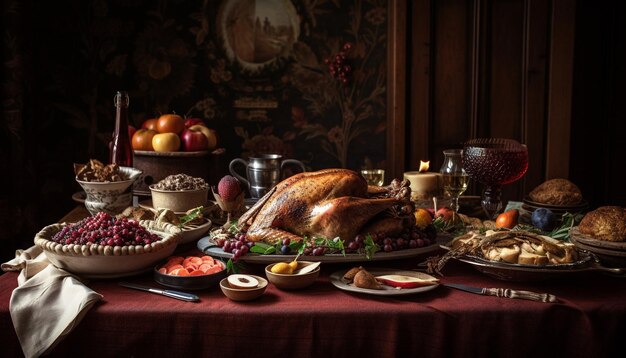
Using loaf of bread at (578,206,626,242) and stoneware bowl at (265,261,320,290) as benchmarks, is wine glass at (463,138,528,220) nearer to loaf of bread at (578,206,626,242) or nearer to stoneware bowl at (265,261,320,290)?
loaf of bread at (578,206,626,242)

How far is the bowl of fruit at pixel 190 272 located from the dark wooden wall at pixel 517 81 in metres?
2.69

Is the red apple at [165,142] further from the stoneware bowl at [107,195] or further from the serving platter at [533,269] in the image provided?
the serving platter at [533,269]

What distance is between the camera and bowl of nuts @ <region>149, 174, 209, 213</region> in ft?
6.65

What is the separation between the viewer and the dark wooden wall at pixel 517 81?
12.9ft

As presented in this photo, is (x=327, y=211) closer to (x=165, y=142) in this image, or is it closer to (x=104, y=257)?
(x=104, y=257)

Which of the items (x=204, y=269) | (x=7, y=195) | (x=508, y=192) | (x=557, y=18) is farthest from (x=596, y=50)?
(x=7, y=195)

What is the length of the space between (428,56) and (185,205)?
8.17 ft

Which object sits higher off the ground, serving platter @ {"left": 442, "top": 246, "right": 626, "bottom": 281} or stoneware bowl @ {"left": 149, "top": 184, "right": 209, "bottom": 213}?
stoneware bowl @ {"left": 149, "top": 184, "right": 209, "bottom": 213}

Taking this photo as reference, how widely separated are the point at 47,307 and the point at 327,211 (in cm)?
Result: 73

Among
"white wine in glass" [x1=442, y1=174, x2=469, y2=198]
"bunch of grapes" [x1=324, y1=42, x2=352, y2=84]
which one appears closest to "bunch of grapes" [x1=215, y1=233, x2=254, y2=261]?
"white wine in glass" [x1=442, y1=174, x2=469, y2=198]

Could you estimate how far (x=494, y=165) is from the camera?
1982 mm

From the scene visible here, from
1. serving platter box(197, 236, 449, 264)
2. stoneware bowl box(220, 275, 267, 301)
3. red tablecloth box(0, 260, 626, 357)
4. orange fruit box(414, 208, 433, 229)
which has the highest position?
orange fruit box(414, 208, 433, 229)

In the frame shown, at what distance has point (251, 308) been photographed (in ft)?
4.40

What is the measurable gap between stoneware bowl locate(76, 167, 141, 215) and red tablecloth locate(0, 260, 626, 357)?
0.71 metres
